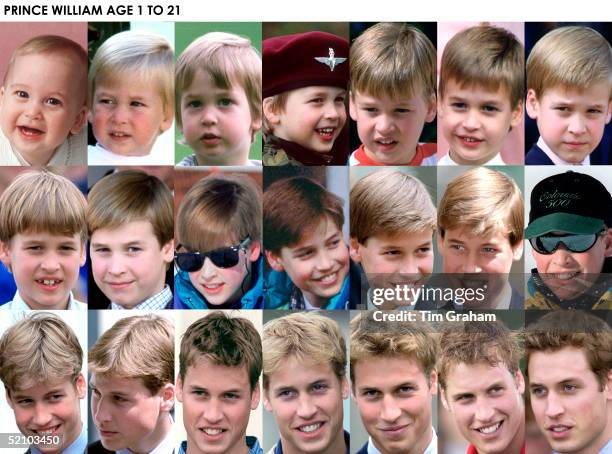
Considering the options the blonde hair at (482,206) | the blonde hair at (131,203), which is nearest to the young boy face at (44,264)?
the blonde hair at (131,203)

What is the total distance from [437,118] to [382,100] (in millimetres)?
359

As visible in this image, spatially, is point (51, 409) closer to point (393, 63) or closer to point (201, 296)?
point (201, 296)

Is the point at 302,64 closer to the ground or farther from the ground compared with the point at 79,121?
farther from the ground

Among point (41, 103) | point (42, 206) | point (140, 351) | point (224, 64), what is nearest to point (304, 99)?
point (224, 64)

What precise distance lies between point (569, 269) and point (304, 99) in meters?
1.92

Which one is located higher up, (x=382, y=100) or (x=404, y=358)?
(x=382, y=100)

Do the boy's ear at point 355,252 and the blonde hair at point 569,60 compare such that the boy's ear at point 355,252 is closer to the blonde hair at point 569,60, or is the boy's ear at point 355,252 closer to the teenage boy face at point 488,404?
the teenage boy face at point 488,404

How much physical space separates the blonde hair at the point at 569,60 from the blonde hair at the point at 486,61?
9 centimetres

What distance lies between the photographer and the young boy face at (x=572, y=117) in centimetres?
591

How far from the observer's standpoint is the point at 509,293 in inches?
234

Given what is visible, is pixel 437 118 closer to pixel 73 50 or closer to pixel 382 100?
pixel 382 100

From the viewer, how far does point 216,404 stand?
19.3 ft

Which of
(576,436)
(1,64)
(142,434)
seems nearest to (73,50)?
(1,64)

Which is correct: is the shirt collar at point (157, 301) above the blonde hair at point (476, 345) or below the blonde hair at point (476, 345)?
above
